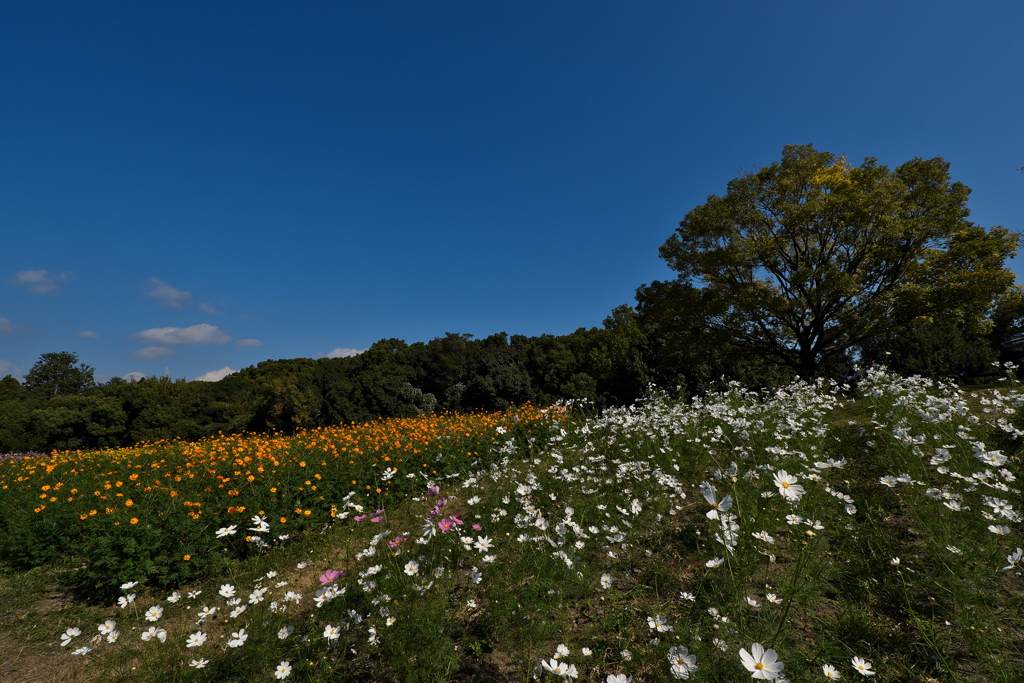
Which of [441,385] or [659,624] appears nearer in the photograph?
[659,624]

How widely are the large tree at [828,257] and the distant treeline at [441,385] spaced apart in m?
2.23

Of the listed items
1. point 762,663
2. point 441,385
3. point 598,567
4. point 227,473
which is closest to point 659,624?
point 762,663

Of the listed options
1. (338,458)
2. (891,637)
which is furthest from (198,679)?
(338,458)

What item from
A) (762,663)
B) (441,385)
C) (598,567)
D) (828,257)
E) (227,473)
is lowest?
(598,567)

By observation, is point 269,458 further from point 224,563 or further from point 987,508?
point 987,508

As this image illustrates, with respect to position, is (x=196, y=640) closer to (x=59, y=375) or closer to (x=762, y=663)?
(x=762, y=663)

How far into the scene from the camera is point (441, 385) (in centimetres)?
2134

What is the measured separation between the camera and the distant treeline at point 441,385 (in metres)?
17.6

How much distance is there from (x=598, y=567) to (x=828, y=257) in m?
14.2

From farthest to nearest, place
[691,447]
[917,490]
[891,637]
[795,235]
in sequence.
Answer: [795,235]
[691,447]
[917,490]
[891,637]

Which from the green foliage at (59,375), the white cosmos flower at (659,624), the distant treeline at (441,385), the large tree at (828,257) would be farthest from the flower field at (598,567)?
the green foliage at (59,375)

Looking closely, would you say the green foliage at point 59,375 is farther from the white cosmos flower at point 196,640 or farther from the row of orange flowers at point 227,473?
the white cosmos flower at point 196,640

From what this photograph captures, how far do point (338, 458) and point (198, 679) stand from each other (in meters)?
4.53

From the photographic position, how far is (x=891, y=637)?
2.41 m
